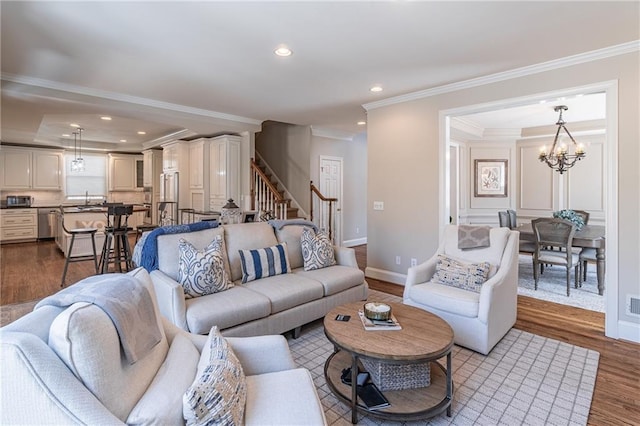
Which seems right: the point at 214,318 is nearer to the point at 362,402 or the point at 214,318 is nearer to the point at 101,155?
the point at 362,402

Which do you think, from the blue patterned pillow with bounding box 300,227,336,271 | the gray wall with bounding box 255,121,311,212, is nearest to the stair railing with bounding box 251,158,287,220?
the gray wall with bounding box 255,121,311,212

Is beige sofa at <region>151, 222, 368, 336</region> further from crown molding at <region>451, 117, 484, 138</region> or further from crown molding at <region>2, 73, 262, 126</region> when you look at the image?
crown molding at <region>451, 117, 484, 138</region>

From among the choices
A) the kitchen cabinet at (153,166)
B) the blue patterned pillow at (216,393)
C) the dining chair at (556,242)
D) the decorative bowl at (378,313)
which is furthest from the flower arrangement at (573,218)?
the kitchen cabinet at (153,166)

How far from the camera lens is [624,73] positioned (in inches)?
121

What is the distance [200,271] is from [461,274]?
2.33 metres

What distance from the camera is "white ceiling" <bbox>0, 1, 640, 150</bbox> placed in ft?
8.03

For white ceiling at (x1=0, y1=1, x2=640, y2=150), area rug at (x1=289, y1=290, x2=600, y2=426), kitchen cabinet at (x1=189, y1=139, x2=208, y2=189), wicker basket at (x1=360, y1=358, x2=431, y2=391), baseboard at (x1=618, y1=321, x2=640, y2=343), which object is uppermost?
white ceiling at (x1=0, y1=1, x2=640, y2=150)

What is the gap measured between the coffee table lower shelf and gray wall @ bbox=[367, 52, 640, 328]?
230cm

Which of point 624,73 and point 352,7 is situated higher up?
point 352,7

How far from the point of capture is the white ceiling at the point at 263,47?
2447 mm

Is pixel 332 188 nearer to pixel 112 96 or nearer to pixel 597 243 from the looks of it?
pixel 112 96

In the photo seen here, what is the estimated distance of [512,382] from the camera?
92.8 inches

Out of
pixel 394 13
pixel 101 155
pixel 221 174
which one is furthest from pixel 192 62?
pixel 101 155

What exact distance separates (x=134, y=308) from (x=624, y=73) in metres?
4.29
